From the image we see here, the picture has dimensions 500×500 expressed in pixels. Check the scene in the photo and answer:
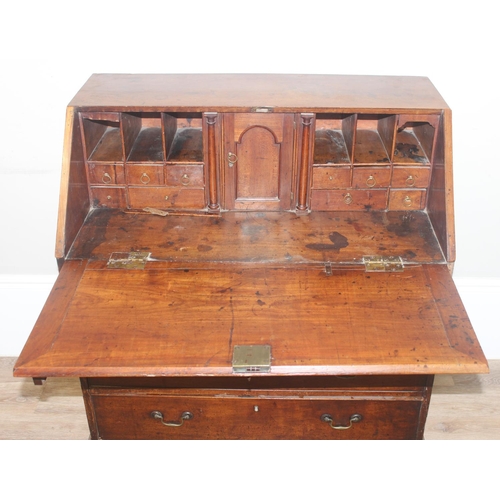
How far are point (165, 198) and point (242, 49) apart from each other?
0.75 meters

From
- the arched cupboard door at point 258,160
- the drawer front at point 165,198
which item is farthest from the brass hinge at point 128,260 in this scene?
the arched cupboard door at point 258,160

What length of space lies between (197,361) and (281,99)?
1077 millimetres

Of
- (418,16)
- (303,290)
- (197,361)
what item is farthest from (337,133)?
(197,361)

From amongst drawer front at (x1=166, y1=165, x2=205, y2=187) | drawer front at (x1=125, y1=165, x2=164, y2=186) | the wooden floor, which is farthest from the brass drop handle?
the wooden floor

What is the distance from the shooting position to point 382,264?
87.5 inches

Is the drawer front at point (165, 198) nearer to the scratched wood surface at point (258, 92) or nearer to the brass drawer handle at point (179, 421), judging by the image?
the scratched wood surface at point (258, 92)

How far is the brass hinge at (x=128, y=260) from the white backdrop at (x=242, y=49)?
36.2 inches

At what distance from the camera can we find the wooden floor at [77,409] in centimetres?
297

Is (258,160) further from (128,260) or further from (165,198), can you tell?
(128,260)

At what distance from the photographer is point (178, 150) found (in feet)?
8.25

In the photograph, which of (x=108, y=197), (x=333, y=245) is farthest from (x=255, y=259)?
(x=108, y=197)

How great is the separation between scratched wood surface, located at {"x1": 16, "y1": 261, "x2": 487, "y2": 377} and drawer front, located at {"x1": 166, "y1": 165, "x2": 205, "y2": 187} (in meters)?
0.41

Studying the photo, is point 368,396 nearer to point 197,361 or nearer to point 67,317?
point 197,361

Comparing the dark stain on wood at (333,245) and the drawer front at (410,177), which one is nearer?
the dark stain on wood at (333,245)
